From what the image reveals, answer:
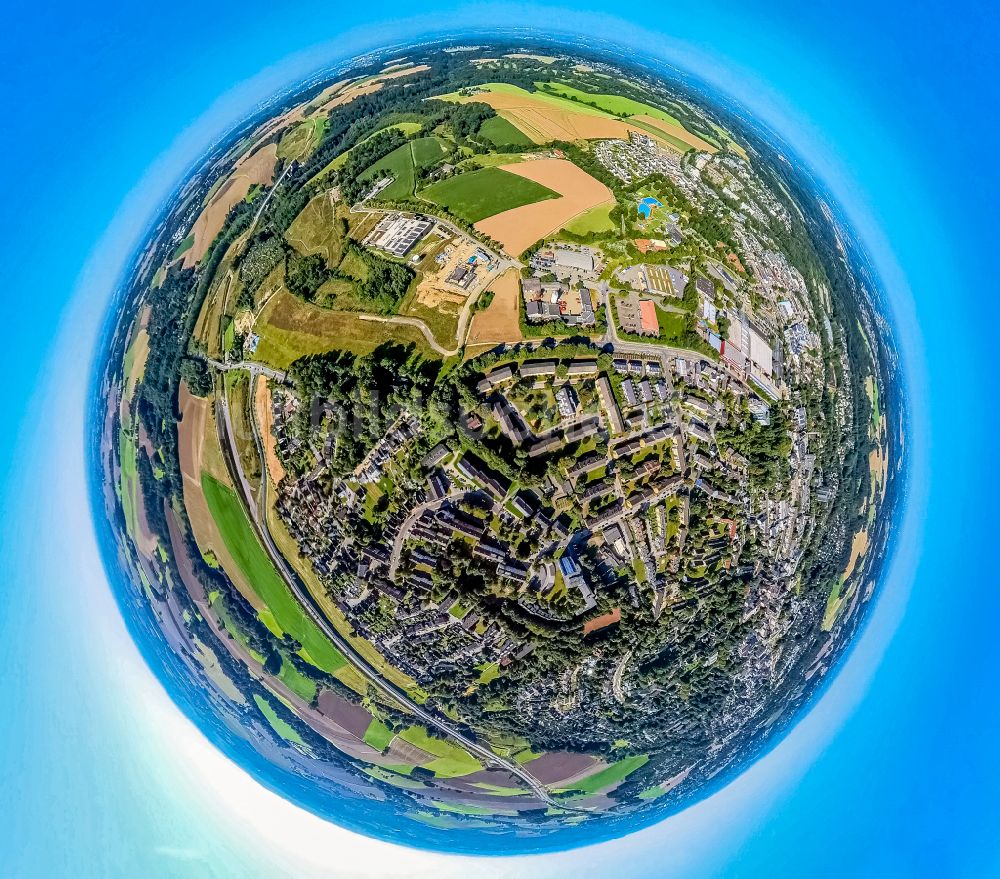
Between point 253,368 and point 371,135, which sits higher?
point 371,135

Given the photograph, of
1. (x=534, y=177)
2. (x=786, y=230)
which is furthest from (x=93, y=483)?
(x=786, y=230)

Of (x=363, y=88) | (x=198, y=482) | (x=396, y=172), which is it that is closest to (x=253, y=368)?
(x=198, y=482)

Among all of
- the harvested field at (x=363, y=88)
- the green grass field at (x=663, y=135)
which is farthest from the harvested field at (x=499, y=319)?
the harvested field at (x=363, y=88)

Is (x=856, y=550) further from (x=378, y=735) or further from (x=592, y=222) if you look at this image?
(x=378, y=735)

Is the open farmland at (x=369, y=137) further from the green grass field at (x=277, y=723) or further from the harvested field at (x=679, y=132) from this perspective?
the green grass field at (x=277, y=723)

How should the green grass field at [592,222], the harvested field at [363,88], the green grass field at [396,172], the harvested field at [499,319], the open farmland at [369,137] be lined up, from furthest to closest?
the harvested field at [363,88]
the open farmland at [369,137]
the green grass field at [396,172]
the green grass field at [592,222]
the harvested field at [499,319]

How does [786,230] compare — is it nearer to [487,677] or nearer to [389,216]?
[389,216]
